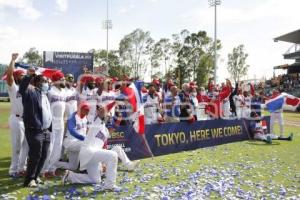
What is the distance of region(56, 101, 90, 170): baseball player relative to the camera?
8.72 metres

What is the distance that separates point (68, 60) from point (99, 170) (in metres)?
41.2

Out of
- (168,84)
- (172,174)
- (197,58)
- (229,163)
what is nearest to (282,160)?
(229,163)

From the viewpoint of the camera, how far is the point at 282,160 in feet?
40.8

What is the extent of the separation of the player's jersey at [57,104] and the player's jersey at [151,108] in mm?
6007

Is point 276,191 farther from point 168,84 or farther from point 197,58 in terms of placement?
point 197,58

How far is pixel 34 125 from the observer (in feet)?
25.4

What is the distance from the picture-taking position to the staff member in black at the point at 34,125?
7738 millimetres

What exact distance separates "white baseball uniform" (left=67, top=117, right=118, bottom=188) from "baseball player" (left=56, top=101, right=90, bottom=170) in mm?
333

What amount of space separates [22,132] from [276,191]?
5.65 m

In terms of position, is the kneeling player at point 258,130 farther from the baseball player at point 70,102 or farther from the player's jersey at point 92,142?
the player's jersey at point 92,142

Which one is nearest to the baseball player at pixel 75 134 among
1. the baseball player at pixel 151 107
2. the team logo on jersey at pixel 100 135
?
the team logo on jersey at pixel 100 135

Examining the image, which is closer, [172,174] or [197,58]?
[172,174]

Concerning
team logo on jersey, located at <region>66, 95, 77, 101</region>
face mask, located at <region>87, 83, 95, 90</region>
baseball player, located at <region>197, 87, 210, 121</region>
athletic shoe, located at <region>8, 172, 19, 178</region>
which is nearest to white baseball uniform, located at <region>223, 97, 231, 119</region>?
baseball player, located at <region>197, 87, 210, 121</region>

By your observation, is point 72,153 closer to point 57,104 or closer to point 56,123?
point 56,123
